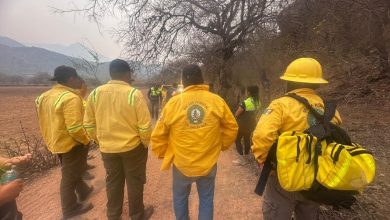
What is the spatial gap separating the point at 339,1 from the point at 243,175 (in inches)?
210

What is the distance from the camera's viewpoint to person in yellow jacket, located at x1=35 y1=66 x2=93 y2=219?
13.4 ft

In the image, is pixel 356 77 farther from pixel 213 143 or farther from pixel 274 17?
pixel 213 143

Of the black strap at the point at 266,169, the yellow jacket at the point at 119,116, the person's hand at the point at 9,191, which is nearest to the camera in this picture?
the person's hand at the point at 9,191

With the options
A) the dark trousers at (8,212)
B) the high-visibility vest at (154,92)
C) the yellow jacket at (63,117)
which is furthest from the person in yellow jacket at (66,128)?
the high-visibility vest at (154,92)

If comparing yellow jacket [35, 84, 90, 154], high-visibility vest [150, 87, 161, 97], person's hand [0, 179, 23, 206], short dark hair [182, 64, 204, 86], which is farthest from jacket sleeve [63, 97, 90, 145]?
high-visibility vest [150, 87, 161, 97]

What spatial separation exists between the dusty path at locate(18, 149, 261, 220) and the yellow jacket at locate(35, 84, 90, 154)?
44.1 inches

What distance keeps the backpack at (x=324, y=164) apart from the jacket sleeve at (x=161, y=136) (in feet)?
4.27

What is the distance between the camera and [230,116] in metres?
3.35

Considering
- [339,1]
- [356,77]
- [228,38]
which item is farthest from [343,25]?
[356,77]

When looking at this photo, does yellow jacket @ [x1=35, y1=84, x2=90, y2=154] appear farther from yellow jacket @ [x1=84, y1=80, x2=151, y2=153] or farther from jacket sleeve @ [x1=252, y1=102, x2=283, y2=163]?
jacket sleeve @ [x1=252, y1=102, x2=283, y2=163]

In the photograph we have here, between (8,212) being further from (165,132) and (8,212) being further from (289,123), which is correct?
(289,123)

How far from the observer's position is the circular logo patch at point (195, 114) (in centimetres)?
315

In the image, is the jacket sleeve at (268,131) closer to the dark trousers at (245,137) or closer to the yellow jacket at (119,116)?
the yellow jacket at (119,116)

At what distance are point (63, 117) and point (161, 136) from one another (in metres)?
1.69
